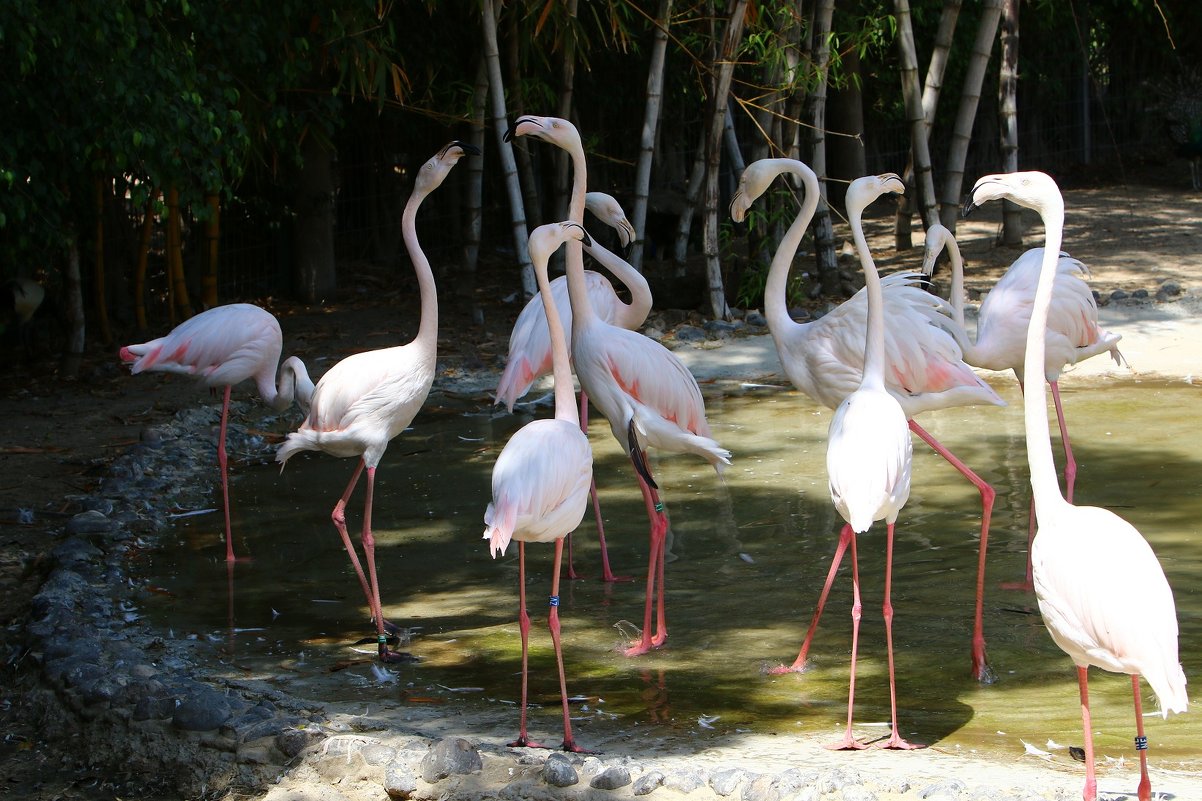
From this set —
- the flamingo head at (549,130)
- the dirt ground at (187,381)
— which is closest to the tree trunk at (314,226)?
the dirt ground at (187,381)

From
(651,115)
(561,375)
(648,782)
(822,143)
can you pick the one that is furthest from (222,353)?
(822,143)

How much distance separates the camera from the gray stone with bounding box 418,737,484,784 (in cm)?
328

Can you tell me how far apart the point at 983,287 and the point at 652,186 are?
4.12 meters

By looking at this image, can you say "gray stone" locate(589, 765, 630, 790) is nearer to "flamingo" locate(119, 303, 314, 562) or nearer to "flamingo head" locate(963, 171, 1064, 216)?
"flamingo head" locate(963, 171, 1064, 216)

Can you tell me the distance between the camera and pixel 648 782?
3.17m

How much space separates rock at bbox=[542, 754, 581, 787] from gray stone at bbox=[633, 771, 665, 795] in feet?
0.51

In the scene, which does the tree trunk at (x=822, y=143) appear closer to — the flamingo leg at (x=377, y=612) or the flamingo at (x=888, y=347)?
the flamingo at (x=888, y=347)

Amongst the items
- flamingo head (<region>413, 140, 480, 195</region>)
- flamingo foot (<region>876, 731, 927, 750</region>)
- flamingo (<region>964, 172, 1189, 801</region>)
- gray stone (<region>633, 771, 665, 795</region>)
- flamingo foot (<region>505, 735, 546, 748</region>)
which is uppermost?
flamingo head (<region>413, 140, 480, 195</region>)

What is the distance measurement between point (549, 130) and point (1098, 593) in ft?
9.70

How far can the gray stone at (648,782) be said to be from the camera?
3160mm

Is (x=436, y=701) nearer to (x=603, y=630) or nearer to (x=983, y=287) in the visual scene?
(x=603, y=630)

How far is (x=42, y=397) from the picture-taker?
8664 mm

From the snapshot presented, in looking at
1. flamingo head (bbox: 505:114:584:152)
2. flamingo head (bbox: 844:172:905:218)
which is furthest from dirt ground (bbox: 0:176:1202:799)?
flamingo head (bbox: 844:172:905:218)

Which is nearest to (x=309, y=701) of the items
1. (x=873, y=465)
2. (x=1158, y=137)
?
(x=873, y=465)
